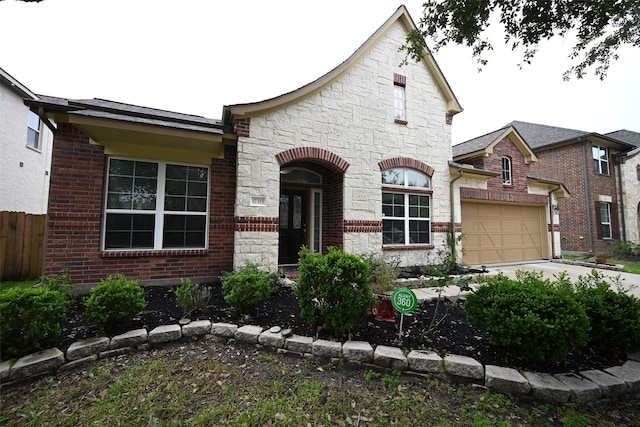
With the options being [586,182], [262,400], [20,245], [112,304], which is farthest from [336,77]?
[586,182]

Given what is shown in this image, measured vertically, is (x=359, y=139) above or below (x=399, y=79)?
below

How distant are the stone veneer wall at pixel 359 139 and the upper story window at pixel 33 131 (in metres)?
10.9

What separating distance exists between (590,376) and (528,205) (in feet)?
31.7

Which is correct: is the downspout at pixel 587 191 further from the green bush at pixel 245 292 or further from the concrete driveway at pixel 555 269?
the green bush at pixel 245 292

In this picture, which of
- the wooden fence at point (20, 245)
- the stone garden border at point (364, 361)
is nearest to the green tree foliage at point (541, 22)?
the stone garden border at point (364, 361)

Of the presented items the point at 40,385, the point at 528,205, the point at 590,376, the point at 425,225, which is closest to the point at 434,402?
the point at 590,376

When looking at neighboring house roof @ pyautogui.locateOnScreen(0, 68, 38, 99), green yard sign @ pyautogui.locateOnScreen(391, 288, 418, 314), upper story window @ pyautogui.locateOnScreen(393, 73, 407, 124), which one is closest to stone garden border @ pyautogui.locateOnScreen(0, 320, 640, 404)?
green yard sign @ pyautogui.locateOnScreen(391, 288, 418, 314)

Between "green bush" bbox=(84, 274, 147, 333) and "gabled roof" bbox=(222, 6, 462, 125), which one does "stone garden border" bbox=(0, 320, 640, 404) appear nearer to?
"green bush" bbox=(84, 274, 147, 333)

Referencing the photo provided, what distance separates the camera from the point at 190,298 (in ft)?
13.1

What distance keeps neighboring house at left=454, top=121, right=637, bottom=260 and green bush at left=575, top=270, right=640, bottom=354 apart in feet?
47.7

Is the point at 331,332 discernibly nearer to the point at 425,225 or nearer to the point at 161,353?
the point at 161,353

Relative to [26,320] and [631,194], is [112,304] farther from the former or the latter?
[631,194]

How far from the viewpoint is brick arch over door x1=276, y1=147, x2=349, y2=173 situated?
6453 mm

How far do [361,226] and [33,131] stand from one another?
13969mm
